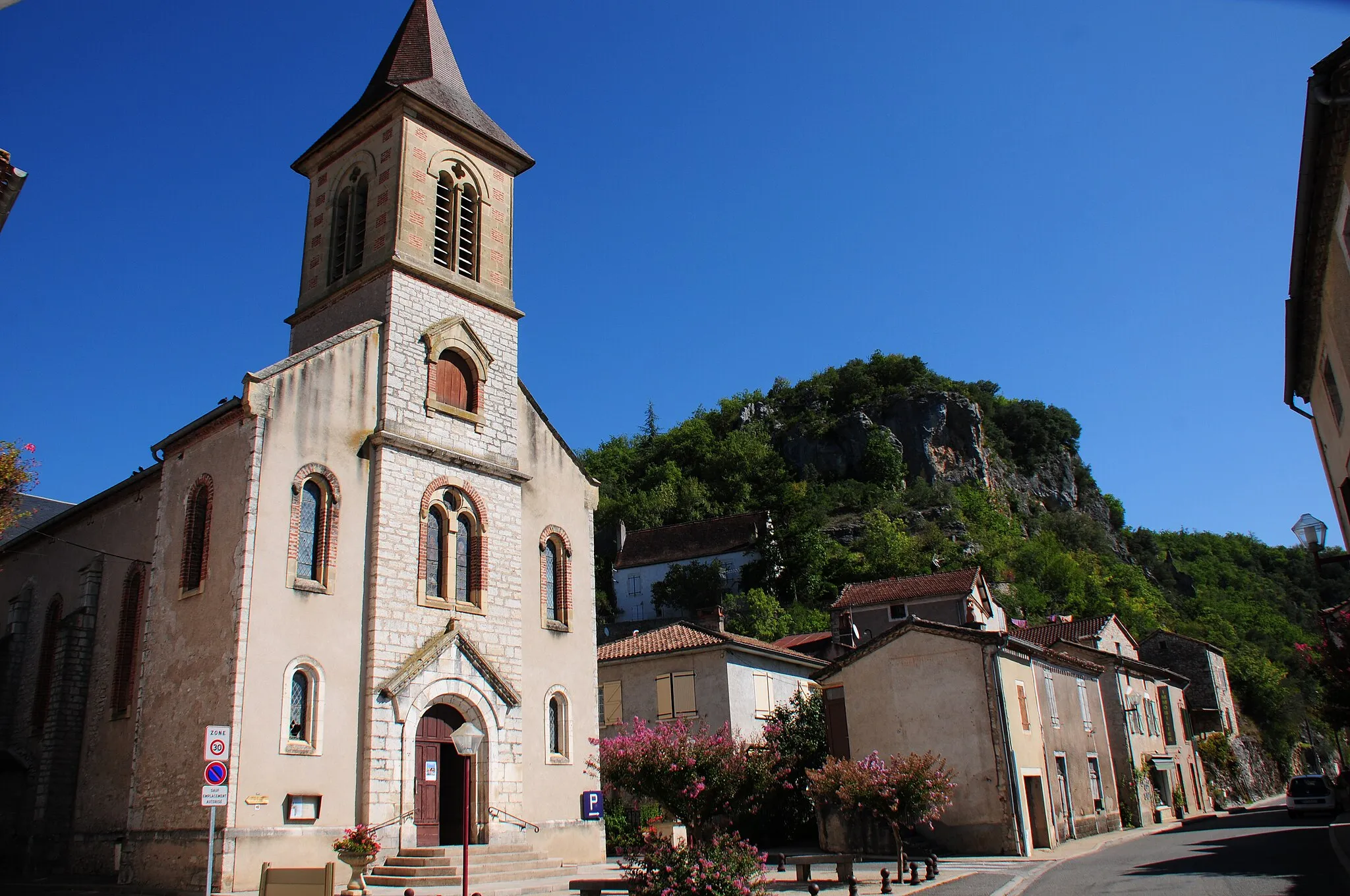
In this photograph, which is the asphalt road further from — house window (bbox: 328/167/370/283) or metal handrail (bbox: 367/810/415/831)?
house window (bbox: 328/167/370/283)

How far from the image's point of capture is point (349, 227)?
867 inches

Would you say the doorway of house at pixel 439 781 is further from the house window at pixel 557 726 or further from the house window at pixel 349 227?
the house window at pixel 349 227

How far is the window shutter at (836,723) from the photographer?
84.4 ft

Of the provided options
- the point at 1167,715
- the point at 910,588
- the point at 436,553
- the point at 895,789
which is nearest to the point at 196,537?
the point at 436,553

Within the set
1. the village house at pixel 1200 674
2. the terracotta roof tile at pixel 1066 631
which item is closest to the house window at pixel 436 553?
the terracotta roof tile at pixel 1066 631

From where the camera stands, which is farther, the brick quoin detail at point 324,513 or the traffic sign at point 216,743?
the brick quoin detail at point 324,513

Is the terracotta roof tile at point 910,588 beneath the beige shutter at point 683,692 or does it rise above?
above

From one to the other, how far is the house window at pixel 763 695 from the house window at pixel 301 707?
1636 centimetres

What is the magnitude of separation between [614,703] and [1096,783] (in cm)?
1594

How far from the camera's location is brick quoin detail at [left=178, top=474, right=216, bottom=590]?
56.2ft

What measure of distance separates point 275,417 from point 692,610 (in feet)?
172

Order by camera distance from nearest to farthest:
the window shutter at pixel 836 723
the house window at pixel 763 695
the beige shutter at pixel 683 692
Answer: the window shutter at pixel 836 723, the beige shutter at pixel 683 692, the house window at pixel 763 695

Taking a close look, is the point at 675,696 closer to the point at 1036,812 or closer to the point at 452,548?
the point at 1036,812

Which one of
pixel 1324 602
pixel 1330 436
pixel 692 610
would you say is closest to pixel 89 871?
pixel 1330 436
